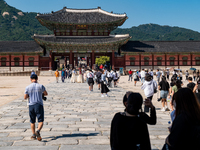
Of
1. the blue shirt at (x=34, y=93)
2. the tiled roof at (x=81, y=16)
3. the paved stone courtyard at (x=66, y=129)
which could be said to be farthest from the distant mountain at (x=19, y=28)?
the blue shirt at (x=34, y=93)

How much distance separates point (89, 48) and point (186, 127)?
36745 mm

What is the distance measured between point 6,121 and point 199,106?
622cm

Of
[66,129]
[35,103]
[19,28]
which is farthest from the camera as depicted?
[19,28]

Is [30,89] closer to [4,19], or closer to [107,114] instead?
[107,114]

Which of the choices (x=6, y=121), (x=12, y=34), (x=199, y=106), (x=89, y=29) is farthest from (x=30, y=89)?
(x=12, y=34)

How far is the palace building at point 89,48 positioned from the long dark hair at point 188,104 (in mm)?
34669

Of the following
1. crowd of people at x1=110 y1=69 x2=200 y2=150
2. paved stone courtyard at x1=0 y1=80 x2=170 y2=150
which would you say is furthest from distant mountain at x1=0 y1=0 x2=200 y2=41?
crowd of people at x1=110 y1=69 x2=200 y2=150

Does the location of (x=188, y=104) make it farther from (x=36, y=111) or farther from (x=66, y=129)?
(x=66, y=129)

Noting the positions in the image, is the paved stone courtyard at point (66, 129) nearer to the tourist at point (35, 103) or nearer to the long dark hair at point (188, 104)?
the tourist at point (35, 103)

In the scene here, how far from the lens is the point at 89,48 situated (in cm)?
3869

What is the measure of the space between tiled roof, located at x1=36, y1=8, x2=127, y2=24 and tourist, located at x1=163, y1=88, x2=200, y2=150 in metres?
37.8

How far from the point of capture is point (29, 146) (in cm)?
476

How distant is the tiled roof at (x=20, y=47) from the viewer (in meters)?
38.2

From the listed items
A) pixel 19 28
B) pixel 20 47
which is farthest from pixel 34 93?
pixel 19 28
